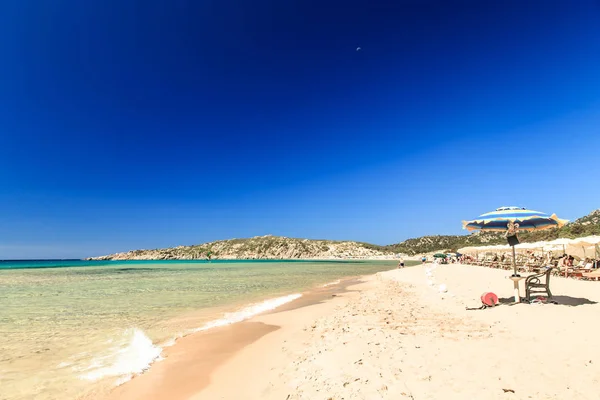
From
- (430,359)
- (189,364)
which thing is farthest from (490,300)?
(189,364)

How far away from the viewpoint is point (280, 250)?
177m

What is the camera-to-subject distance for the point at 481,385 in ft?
13.8

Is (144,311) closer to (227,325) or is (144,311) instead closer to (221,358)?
(227,325)

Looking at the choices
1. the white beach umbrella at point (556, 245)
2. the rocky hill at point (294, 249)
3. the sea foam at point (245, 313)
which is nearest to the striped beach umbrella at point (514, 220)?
the sea foam at point (245, 313)

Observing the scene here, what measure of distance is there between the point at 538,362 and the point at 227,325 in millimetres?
8762

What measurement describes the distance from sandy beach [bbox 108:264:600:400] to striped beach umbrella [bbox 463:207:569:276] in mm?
2588

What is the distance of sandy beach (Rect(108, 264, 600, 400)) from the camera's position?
428cm

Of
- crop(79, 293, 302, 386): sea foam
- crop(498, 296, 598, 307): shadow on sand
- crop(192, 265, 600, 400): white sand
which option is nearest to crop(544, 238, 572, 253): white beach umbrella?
crop(498, 296, 598, 307): shadow on sand

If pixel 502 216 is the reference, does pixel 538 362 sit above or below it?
below

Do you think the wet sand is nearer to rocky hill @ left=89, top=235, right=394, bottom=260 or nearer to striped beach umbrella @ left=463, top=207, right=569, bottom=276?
striped beach umbrella @ left=463, top=207, right=569, bottom=276

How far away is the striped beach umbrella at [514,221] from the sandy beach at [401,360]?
2588mm

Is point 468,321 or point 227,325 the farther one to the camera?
point 227,325

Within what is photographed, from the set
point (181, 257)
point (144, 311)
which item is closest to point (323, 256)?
point (181, 257)

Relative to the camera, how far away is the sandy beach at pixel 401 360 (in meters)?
4.28
